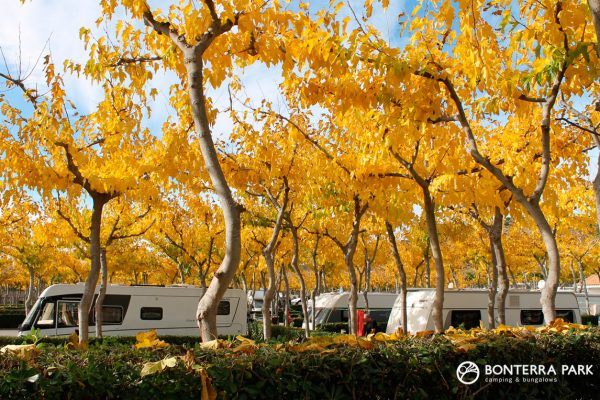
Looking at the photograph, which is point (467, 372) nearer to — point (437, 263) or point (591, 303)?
point (437, 263)

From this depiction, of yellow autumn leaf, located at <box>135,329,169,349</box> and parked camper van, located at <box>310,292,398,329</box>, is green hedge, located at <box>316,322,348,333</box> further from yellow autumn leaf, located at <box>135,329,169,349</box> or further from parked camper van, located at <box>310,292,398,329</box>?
yellow autumn leaf, located at <box>135,329,169,349</box>

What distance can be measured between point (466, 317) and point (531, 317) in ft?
7.90

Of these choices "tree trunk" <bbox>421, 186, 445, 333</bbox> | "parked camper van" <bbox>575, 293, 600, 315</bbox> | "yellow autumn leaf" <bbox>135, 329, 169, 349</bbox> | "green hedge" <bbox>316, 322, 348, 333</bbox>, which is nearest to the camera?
"yellow autumn leaf" <bbox>135, 329, 169, 349</bbox>

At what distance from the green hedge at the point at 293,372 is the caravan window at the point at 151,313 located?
1392 centimetres

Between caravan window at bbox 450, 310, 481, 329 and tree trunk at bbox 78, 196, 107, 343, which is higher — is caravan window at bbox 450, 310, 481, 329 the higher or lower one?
the lower one

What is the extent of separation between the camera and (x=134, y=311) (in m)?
17.1

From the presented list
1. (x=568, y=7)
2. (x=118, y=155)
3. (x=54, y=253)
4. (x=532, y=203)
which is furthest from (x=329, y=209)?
(x=54, y=253)

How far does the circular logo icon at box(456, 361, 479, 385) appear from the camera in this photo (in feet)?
13.8

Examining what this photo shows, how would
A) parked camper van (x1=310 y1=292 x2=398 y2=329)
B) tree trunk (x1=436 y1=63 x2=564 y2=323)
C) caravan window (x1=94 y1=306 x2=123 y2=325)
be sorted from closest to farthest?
tree trunk (x1=436 y1=63 x2=564 y2=323) < caravan window (x1=94 y1=306 x2=123 y2=325) < parked camper van (x1=310 y1=292 x2=398 y2=329)

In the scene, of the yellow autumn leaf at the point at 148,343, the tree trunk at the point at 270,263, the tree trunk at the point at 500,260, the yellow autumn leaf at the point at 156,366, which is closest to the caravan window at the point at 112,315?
the tree trunk at the point at 270,263

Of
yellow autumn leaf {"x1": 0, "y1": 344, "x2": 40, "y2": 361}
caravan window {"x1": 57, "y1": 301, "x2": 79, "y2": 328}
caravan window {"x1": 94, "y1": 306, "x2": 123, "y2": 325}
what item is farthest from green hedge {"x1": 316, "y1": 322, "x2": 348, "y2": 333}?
yellow autumn leaf {"x1": 0, "y1": 344, "x2": 40, "y2": 361}

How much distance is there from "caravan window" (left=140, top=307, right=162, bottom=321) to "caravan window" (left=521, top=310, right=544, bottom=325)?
11553mm

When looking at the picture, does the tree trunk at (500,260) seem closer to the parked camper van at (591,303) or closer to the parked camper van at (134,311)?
the parked camper van at (134,311)

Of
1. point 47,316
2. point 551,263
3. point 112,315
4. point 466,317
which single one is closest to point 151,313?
point 112,315
